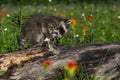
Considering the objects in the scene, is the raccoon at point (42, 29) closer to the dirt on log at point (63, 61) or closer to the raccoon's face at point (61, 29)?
the raccoon's face at point (61, 29)

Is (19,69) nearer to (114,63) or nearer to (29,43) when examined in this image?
(114,63)

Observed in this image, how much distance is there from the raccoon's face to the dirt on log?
192 centimetres

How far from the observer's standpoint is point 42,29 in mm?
7422

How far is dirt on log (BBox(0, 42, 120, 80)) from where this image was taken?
17.1ft

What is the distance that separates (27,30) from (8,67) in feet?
6.90

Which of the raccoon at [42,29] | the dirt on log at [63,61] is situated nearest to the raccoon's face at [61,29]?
the raccoon at [42,29]

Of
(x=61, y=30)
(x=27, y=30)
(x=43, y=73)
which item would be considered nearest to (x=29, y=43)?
(x=27, y=30)

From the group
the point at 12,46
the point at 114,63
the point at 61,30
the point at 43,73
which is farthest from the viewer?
the point at 61,30

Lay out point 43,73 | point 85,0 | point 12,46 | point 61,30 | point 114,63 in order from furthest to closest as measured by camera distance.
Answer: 1. point 85,0
2. point 61,30
3. point 12,46
4. point 114,63
5. point 43,73

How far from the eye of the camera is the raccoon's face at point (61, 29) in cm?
773

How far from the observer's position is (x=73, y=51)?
223 inches

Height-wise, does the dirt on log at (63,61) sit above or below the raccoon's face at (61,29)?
below

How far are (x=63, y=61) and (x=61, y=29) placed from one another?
2.43m

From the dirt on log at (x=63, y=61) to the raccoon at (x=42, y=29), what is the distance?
160cm
